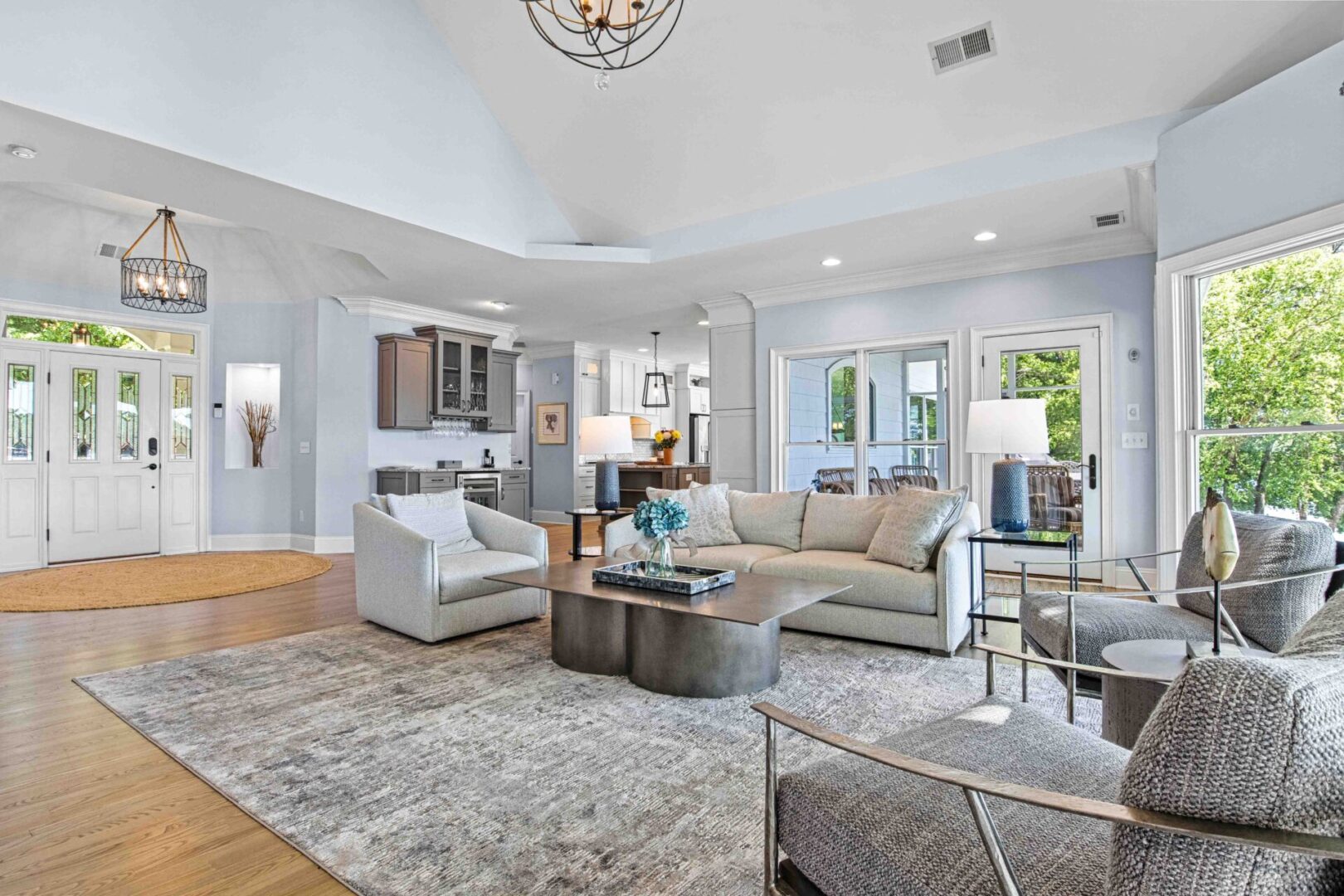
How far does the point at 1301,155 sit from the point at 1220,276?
65cm

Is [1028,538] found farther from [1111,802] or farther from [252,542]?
[252,542]

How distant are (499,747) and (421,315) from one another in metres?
6.25

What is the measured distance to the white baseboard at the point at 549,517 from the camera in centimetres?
1029

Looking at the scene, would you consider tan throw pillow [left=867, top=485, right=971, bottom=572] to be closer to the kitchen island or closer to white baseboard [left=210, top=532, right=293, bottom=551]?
the kitchen island

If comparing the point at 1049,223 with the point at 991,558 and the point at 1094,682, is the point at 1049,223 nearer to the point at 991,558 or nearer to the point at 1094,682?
the point at 991,558

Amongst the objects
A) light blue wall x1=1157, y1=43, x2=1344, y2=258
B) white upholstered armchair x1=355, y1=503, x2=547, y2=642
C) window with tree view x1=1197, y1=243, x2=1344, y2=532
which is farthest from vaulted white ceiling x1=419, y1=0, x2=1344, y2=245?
white upholstered armchair x1=355, y1=503, x2=547, y2=642

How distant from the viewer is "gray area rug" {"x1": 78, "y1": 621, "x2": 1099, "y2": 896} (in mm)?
1827

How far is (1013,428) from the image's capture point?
158 inches

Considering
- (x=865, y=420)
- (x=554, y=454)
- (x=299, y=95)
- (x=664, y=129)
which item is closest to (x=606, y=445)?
(x=664, y=129)

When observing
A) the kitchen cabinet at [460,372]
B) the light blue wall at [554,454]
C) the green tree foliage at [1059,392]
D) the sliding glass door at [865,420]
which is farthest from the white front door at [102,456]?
the green tree foliage at [1059,392]

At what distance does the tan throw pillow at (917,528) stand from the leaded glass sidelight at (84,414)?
726 centimetres

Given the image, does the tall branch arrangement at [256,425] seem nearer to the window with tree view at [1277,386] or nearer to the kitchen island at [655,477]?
the kitchen island at [655,477]

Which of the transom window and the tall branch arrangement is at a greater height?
the transom window

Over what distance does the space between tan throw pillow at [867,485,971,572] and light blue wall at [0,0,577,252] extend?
3.50m
